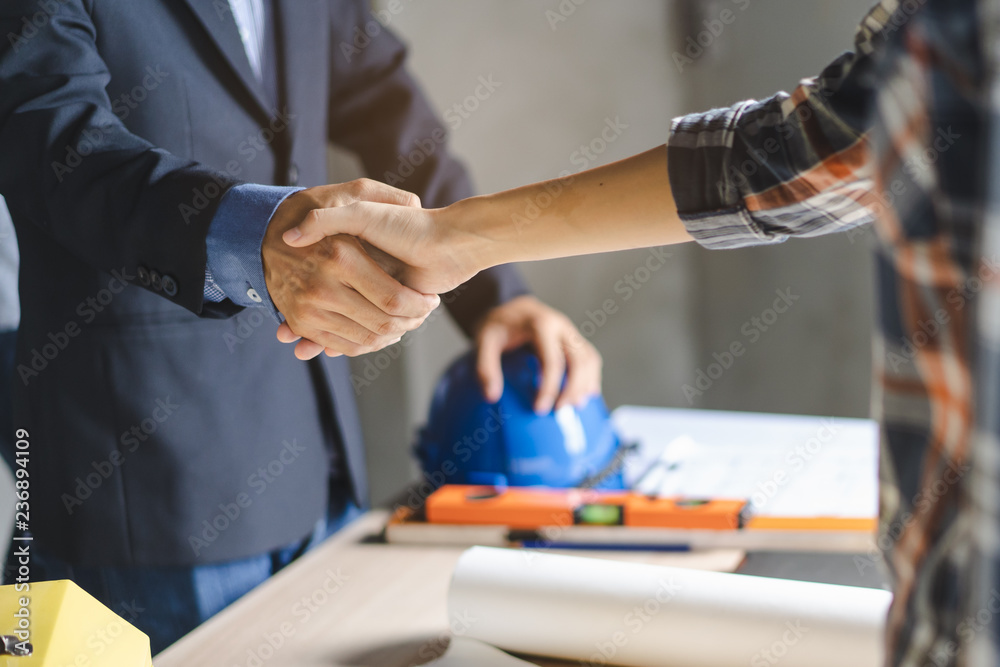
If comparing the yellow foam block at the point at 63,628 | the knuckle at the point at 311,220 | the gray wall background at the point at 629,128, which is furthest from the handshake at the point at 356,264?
the gray wall background at the point at 629,128

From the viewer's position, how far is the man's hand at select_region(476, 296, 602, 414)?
3.61ft

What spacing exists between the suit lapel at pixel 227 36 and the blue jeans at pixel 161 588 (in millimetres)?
515

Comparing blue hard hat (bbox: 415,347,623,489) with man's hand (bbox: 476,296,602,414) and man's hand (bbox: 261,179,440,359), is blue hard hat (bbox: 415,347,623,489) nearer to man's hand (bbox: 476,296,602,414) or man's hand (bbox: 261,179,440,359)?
man's hand (bbox: 476,296,602,414)

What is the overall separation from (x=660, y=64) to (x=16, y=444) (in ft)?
6.06

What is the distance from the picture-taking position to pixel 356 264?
0.85 metres

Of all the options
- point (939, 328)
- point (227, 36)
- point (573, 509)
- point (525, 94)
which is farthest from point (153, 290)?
point (525, 94)

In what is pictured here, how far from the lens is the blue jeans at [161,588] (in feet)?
3.14

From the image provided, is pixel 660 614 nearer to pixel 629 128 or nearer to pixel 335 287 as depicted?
pixel 335 287

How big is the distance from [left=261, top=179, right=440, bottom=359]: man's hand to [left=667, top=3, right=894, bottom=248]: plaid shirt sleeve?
30 centimetres

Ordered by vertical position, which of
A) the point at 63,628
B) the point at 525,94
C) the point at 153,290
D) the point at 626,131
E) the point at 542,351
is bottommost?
the point at 63,628

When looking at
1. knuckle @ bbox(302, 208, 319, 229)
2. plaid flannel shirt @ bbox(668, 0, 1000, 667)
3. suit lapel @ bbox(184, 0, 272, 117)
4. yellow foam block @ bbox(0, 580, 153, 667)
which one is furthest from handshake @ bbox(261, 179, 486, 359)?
plaid flannel shirt @ bbox(668, 0, 1000, 667)

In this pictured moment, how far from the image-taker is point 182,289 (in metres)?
0.77

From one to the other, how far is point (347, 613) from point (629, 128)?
1.76m

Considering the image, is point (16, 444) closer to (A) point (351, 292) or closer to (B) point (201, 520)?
(B) point (201, 520)
